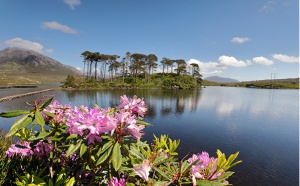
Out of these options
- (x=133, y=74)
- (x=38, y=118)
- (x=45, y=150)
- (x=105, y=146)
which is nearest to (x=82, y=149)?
(x=105, y=146)

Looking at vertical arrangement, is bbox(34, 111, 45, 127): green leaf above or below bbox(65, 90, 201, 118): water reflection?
above

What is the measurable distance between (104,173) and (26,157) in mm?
1337

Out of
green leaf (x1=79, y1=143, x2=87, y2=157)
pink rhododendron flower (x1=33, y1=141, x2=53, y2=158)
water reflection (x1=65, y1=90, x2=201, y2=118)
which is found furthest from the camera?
water reflection (x1=65, y1=90, x2=201, y2=118)

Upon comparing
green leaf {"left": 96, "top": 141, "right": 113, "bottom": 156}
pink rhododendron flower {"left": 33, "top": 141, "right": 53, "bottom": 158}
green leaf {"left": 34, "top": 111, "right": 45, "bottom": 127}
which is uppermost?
green leaf {"left": 34, "top": 111, "right": 45, "bottom": 127}

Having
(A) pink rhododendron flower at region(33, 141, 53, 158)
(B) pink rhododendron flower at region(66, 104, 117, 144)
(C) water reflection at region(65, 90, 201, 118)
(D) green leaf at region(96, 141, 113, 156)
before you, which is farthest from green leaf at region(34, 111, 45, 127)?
(C) water reflection at region(65, 90, 201, 118)

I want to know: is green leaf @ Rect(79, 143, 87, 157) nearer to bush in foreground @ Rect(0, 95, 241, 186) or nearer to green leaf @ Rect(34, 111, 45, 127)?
bush in foreground @ Rect(0, 95, 241, 186)

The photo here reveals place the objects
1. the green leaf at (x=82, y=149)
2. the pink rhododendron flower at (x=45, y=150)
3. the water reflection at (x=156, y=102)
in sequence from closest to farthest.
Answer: the green leaf at (x=82, y=149), the pink rhododendron flower at (x=45, y=150), the water reflection at (x=156, y=102)

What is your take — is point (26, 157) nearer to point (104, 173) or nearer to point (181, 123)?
point (104, 173)

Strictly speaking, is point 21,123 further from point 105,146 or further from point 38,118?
point 105,146

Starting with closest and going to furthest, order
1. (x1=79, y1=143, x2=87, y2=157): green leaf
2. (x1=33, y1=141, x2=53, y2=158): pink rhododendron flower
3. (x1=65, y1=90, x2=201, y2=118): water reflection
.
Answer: (x1=79, y1=143, x2=87, y2=157): green leaf < (x1=33, y1=141, x2=53, y2=158): pink rhododendron flower < (x1=65, y1=90, x2=201, y2=118): water reflection

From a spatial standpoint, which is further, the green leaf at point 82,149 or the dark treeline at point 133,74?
the dark treeline at point 133,74

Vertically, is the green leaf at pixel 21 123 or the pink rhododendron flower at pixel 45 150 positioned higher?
the green leaf at pixel 21 123

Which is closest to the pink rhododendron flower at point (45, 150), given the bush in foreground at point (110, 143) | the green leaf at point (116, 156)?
the bush in foreground at point (110, 143)

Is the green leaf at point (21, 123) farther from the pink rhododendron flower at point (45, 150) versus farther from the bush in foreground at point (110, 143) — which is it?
the pink rhododendron flower at point (45, 150)
